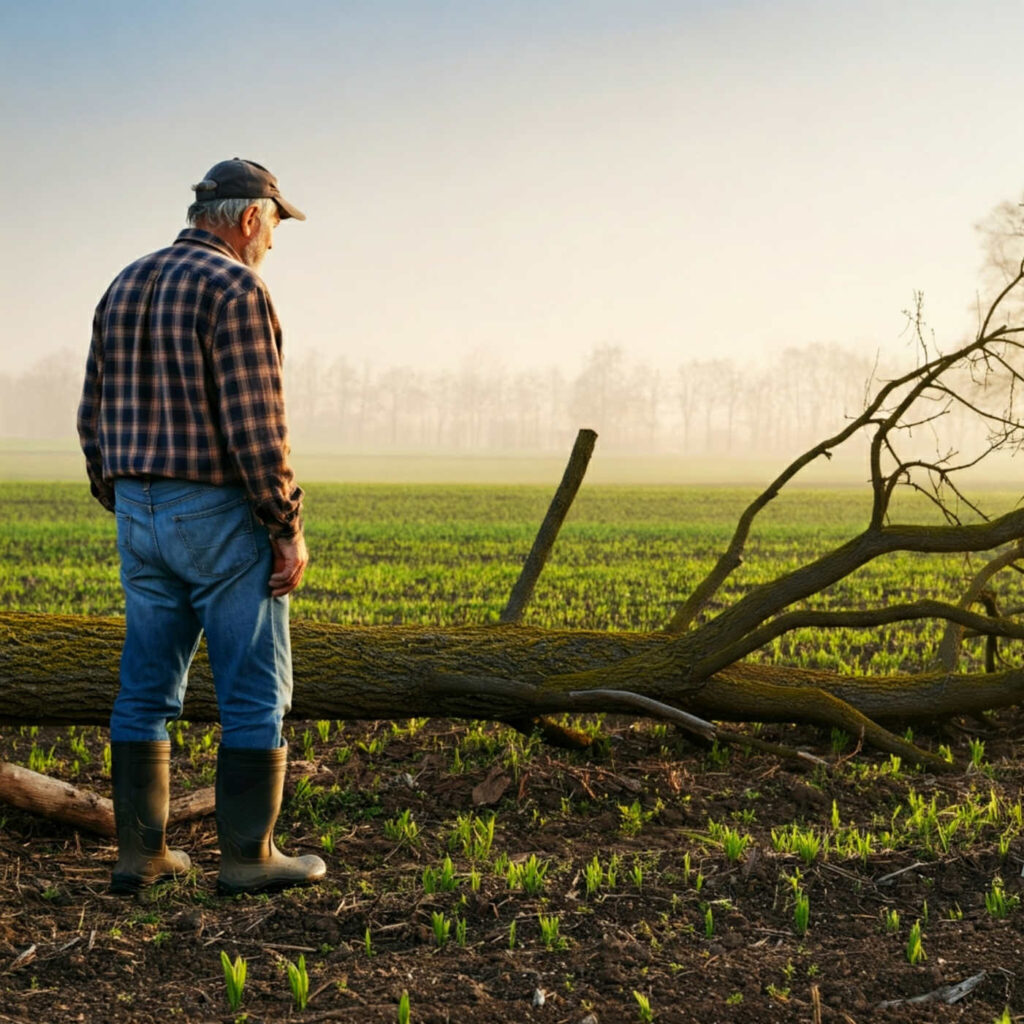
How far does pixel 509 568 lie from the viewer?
1769cm

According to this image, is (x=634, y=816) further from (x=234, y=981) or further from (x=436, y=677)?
(x=234, y=981)

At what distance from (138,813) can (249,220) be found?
7.50ft

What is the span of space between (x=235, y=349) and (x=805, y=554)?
1930 cm

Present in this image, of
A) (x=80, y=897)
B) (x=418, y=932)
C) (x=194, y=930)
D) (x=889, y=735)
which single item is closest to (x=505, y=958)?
(x=418, y=932)

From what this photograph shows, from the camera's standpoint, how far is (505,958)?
3.47m

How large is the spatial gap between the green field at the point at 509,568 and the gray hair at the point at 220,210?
5939 millimetres

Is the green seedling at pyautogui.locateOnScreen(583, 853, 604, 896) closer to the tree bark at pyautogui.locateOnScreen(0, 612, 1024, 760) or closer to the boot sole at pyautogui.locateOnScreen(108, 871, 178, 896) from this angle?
the tree bark at pyautogui.locateOnScreen(0, 612, 1024, 760)

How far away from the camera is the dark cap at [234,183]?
13.7 ft

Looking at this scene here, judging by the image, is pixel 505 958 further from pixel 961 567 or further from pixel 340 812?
pixel 961 567

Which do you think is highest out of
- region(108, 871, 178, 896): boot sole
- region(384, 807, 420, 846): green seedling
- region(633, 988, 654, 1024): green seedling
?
region(633, 988, 654, 1024): green seedling

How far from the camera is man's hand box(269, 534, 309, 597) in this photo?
403 cm

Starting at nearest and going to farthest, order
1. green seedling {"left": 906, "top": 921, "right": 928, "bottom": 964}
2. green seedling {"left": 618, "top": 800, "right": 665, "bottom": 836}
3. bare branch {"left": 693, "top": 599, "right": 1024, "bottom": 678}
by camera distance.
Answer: green seedling {"left": 906, "top": 921, "right": 928, "bottom": 964}
green seedling {"left": 618, "top": 800, "right": 665, "bottom": 836}
bare branch {"left": 693, "top": 599, "right": 1024, "bottom": 678}

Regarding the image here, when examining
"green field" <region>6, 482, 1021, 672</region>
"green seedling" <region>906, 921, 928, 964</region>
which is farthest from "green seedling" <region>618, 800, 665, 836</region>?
"green field" <region>6, 482, 1021, 672</region>

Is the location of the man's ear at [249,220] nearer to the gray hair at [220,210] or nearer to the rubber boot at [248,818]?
the gray hair at [220,210]
